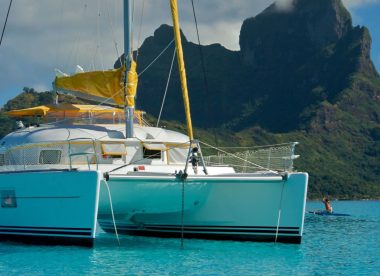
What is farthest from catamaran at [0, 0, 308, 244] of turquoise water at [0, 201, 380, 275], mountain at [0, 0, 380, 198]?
mountain at [0, 0, 380, 198]

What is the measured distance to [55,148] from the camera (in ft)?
44.2

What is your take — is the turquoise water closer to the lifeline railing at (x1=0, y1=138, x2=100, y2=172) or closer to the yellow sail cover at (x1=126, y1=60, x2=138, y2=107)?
the lifeline railing at (x1=0, y1=138, x2=100, y2=172)

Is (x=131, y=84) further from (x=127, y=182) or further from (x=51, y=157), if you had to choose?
(x=127, y=182)

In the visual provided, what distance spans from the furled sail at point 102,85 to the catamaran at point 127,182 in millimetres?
24

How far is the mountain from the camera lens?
101125mm

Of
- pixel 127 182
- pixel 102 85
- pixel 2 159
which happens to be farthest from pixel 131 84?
pixel 2 159

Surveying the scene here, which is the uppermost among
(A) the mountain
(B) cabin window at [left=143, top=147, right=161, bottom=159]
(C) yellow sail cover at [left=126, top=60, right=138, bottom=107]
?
(A) the mountain

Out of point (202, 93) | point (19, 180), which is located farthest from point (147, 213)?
point (202, 93)

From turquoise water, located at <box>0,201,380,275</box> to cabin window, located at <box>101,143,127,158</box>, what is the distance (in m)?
1.87

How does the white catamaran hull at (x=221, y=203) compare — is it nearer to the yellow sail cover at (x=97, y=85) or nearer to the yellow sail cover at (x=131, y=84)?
the yellow sail cover at (x=131, y=84)

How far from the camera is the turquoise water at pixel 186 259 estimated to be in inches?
412

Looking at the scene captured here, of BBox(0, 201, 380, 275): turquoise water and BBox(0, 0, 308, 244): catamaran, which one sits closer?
BBox(0, 201, 380, 275): turquoise water

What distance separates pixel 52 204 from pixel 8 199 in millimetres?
1285

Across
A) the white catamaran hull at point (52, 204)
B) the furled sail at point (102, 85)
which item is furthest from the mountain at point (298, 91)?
the white catamaran hull at point (52, 204)
